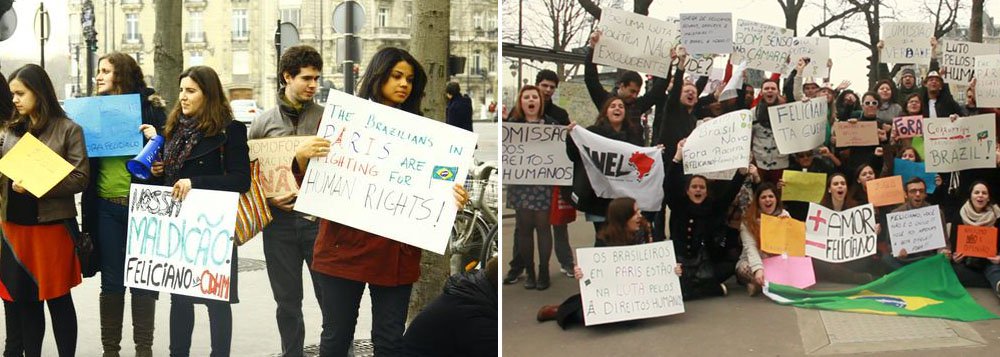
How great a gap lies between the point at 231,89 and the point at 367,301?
3.41 ft

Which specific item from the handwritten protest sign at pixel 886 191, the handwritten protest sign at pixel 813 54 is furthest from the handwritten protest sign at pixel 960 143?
the handwritten protest sign at pixel 813 54

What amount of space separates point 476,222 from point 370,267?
4.66 feet

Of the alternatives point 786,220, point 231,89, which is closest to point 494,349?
point 231,89

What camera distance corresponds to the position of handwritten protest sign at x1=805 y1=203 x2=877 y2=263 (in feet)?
21.1

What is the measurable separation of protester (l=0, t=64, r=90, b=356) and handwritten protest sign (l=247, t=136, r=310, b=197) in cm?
74

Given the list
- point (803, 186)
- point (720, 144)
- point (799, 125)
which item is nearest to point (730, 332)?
point (720, 144)

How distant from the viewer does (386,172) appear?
4328 millimetres

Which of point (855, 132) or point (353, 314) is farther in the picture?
point (855, 132)

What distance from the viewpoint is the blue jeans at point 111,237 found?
4.86m

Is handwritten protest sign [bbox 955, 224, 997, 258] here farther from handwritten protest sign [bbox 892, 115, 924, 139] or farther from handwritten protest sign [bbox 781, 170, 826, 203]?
handwritten protest sign [bbox 781, 170, 826, 203]

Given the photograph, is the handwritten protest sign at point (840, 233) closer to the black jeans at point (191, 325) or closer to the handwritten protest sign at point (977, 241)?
the handwritten protest sign at point (977, 241)

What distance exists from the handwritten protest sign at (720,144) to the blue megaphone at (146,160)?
8.65 feet

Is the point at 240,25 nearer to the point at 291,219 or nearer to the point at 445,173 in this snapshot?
the point at 291,219

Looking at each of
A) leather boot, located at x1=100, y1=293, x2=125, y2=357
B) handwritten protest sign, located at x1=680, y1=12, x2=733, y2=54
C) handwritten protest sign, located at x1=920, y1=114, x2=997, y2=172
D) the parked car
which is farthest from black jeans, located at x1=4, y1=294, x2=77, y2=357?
handwritten protest sign, located at x1=920, y1=114, x2=997, y2=172
